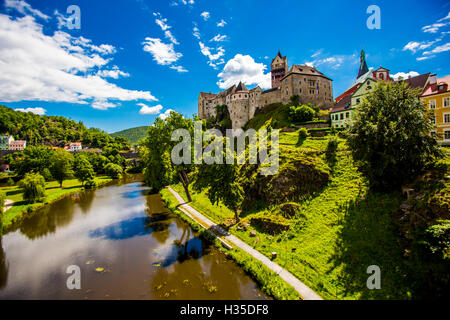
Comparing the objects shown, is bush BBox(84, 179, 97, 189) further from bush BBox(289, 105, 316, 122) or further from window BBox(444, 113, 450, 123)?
window BBox(444, 113, 450, 123)

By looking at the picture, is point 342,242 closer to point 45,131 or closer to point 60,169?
point 60,169

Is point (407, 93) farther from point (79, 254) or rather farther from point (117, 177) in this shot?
point (117, 177)

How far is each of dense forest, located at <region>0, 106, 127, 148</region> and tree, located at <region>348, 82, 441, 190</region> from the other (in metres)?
140

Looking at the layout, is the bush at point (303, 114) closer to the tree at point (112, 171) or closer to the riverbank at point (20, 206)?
the riverbank at point (20, 206)

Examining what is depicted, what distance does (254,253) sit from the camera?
639 inches

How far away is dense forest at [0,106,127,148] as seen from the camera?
427 ft

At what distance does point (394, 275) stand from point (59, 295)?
21073 mm

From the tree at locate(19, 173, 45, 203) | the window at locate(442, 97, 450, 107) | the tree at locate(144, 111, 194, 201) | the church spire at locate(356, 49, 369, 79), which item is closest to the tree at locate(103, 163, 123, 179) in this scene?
the tree at locate(19, 173, 45, 203)

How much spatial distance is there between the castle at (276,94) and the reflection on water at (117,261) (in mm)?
49912

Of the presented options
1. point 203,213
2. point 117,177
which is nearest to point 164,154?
point 203,213

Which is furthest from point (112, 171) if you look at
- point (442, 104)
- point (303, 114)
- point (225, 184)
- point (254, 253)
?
point (442, 104)

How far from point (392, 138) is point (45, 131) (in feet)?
637

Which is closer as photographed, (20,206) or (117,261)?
(117,261)

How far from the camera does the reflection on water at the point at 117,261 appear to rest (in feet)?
43.6
